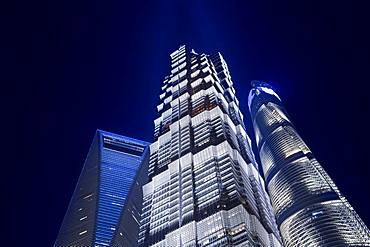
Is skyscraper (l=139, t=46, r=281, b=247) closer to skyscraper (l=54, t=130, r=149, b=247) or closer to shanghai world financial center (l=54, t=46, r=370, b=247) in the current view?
shanghai world financial center (l=54, t=46, r=370, b=247)

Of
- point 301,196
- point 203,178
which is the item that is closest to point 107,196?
point 203,178

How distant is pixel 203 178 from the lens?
93250mm

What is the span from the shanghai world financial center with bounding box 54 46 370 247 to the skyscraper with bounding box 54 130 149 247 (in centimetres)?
29

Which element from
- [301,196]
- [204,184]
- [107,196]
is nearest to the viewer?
[204,184]

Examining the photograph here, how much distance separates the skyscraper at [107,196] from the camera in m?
116

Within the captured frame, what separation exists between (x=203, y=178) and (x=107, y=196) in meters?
44.5

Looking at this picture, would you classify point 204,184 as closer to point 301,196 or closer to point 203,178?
point 203,178

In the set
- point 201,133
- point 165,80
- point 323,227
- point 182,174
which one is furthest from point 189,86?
point 323,227

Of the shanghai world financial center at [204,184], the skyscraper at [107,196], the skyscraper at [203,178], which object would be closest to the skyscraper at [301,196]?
the shanghai world financial center at [204,184]

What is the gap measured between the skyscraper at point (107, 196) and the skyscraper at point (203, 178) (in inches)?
700

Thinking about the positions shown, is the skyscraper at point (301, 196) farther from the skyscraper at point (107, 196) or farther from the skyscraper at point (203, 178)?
the skyscraper at point (107, 196)

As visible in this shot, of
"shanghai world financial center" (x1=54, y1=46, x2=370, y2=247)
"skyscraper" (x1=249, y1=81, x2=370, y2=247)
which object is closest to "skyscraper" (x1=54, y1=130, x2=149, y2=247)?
"shanghai world financial center" (x1=54, y1=46, x2=370, y2=247)

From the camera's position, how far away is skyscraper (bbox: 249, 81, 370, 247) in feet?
382

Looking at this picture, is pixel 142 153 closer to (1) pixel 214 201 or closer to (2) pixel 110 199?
(2) pixel 110 199
